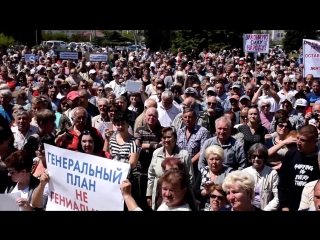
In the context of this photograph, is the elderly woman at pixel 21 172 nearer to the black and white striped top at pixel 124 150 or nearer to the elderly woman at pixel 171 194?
the elderly woman at pixel 171 194

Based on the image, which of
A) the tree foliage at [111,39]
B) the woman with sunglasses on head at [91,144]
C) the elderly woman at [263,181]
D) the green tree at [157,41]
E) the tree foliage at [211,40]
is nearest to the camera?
the elderly woman at [263,181]

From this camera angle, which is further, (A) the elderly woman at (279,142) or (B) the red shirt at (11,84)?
(B) the red shirt at (11,84)

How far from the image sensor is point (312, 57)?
35.0 ft

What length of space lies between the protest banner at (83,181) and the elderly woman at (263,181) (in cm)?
170

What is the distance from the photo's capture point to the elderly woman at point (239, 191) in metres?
4.04

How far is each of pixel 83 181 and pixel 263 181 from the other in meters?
1.99

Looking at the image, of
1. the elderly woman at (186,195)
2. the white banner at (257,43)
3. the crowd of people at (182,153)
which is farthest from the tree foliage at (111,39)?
the elderly woman at (186,195)

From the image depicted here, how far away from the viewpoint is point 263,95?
10.4 m

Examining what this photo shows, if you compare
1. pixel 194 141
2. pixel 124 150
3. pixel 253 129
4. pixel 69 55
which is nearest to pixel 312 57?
pixel 253 129

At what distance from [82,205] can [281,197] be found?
6.88 feet

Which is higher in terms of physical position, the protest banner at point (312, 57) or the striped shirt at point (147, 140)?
the protest banner at point (312, 57)
